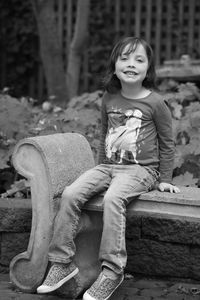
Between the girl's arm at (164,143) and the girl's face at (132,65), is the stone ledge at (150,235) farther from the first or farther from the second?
the girl's face at (132,65)

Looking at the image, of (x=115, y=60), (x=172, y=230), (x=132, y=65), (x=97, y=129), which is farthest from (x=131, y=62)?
(x=97, y=129)

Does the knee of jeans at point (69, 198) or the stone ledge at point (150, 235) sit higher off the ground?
the knee of jeans at point (69, 198)

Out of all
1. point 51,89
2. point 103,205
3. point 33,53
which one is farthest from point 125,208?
point 33,53

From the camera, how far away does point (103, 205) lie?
3551mm

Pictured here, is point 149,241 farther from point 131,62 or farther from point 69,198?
point 131,62

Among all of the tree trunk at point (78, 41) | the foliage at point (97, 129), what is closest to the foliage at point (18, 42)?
the tree trunk at point (78, 41)

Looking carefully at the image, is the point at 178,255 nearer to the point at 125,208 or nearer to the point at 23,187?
the point at 125,208

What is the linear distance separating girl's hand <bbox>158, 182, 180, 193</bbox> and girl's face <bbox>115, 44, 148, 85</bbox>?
0.59 meters

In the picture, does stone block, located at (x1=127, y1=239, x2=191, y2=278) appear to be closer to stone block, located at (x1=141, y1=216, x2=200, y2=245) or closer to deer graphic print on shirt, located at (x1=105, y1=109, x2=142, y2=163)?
stone block, located at (x1=141, y1=216, x2=200, y2=245)

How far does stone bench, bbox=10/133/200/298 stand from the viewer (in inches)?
144

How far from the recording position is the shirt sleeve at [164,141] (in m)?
3.83

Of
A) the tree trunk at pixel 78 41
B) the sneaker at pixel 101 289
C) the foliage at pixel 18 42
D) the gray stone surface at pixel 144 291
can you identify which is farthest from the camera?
the foliage at pixel 18 42

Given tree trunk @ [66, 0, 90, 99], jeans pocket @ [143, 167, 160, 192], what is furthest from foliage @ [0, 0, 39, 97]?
jeans pocket @ [143, 167, 160, 192]

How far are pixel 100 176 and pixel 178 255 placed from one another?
0.70m
